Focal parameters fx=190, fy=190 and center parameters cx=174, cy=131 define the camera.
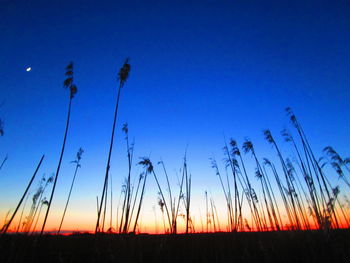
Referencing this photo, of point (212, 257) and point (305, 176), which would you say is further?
point (305, 176)

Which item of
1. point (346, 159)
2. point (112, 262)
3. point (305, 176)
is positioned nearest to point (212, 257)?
point (112, 262)

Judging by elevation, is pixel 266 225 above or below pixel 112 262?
above

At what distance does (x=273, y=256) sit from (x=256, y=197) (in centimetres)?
342

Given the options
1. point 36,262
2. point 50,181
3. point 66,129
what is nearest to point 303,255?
point 36,262

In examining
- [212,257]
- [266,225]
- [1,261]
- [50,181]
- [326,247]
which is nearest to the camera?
[1,261]

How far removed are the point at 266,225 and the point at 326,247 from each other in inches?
113

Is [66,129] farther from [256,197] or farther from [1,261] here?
[256,197]

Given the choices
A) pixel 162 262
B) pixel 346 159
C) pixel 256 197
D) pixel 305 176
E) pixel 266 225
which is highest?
pixel 346 159

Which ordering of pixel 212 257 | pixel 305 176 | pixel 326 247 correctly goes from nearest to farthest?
pixel 212 257 → pixel 326 247 → pixel 305 176

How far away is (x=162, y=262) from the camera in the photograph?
230 cm

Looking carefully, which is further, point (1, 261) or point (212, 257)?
point (212, 257)

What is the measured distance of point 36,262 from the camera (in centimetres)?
232

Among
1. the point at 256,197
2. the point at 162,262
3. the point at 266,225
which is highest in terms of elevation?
the point at 256,197

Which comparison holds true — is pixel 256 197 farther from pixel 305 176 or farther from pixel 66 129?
pixel 66 129
